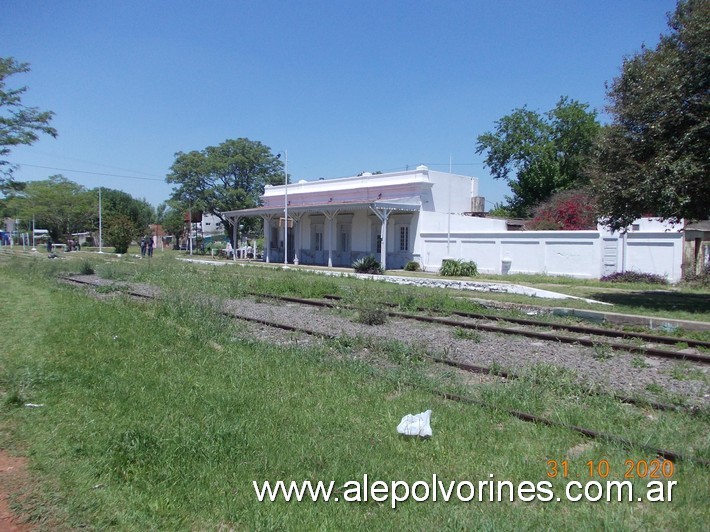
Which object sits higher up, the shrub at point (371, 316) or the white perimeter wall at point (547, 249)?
the white perimeter wall at point (547, 249)

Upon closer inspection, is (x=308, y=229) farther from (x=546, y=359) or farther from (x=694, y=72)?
(x=546, y=359)

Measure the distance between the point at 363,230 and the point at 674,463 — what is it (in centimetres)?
3382

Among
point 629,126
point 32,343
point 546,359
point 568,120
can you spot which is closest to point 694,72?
point 629,126

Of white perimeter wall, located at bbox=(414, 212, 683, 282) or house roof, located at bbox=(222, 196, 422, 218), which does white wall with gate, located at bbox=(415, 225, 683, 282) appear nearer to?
Result: white perimeter wall, located at bbox=(414, 212, 683, 282)

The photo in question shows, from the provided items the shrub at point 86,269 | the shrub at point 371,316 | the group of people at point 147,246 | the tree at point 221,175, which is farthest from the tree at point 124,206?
the shrub at point 371,316

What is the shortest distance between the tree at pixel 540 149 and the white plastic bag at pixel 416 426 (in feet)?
153

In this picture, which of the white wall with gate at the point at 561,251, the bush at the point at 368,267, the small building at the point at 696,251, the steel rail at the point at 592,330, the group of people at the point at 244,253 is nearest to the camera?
the steel rail at the point at 592,330

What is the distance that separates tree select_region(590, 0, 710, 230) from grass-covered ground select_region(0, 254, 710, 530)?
1055cm

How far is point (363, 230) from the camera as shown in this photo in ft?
125

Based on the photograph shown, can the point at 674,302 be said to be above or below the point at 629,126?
below

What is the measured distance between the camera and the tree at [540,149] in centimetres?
5034

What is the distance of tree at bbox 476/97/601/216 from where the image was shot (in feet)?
165

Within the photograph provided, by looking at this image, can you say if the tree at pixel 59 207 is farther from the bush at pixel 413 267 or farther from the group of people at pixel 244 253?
the bush at pixel 413 267

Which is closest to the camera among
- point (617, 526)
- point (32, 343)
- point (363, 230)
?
point (617, 526)
